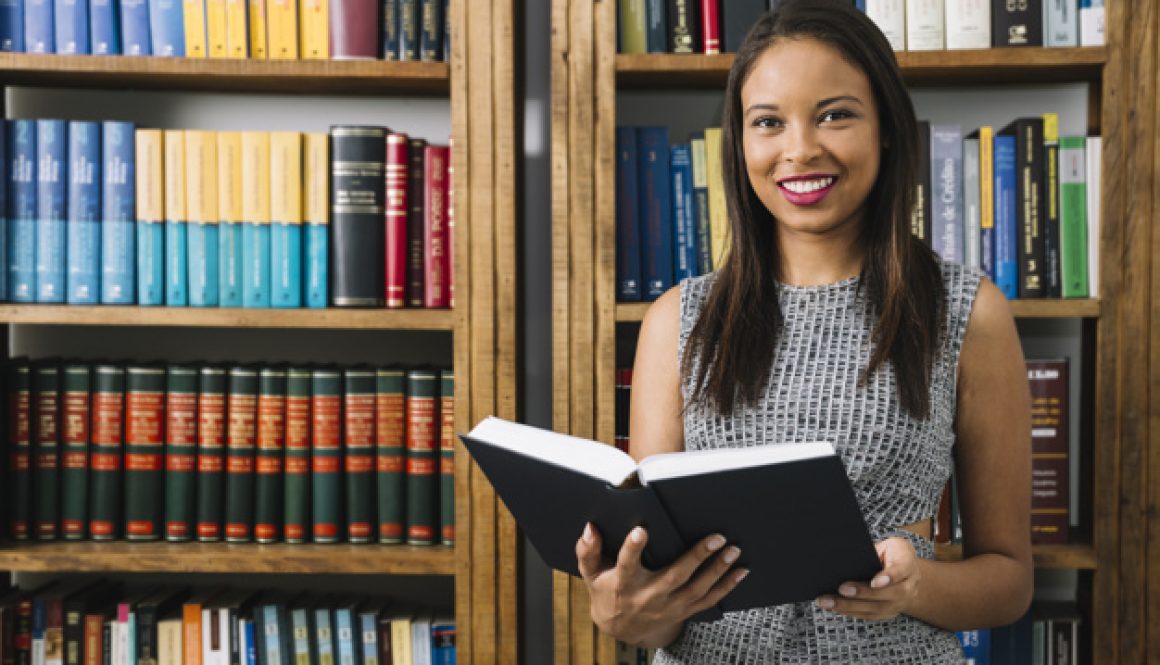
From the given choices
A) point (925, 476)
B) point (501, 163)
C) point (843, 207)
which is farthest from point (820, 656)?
point (501, 163)

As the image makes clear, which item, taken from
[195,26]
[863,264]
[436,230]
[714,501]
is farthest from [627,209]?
[714,501]

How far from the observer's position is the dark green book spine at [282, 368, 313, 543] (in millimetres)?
1540

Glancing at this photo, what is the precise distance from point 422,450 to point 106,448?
1.65 feet

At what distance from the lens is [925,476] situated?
0.99 metres

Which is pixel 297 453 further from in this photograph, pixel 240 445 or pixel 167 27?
pixel 167 27

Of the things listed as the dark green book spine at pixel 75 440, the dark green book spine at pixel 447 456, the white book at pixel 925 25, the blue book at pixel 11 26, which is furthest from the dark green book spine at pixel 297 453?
the white book at pixel 925 25

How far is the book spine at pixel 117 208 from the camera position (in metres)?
1.52

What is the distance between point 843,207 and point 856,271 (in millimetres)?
108

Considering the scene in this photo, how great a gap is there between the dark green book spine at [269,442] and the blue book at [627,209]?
0.57 meters

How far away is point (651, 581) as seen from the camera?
0.82 meters

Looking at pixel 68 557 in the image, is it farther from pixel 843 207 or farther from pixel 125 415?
pixel 843 207

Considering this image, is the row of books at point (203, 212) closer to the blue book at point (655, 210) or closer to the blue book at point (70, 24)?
the blue book at point (70, 24)

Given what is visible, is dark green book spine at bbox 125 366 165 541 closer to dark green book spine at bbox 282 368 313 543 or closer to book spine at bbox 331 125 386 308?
dark green book spine at bbox 282 368 313 543

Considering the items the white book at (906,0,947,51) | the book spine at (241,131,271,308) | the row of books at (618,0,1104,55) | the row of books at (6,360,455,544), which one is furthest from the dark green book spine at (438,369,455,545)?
the white book at (906,0,947,51)
